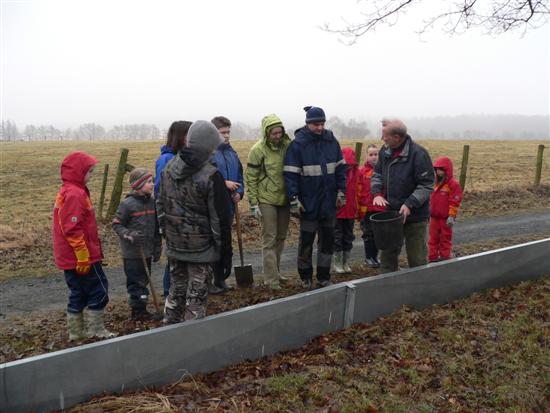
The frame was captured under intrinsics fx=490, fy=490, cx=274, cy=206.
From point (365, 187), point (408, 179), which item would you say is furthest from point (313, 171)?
point (365, 187)

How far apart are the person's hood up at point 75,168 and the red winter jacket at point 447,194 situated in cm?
463

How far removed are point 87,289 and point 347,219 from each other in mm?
3621

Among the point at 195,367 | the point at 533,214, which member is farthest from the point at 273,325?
the point at 533,214

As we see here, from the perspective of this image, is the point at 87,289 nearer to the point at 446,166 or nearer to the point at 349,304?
the point at 349,304

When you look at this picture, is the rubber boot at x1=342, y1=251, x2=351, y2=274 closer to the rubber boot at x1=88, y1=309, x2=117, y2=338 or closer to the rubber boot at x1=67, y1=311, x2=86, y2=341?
the rubber boot at x1=88, y1=309, x2=117, y2=338

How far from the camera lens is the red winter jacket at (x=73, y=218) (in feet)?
14.2

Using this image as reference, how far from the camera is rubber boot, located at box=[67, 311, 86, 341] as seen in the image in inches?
184

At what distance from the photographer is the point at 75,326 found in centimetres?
470

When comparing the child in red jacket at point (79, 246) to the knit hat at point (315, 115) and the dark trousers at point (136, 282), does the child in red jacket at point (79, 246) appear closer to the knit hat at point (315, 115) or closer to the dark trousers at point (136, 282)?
the dark trousers at point (136, 282)

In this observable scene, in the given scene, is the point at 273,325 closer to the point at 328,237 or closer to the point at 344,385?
the point at 344,385

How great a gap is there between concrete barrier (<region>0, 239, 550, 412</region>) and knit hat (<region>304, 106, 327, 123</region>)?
1.82m

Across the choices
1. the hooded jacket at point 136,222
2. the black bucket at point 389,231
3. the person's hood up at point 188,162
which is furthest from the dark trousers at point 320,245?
the person's hood up at point 188,162

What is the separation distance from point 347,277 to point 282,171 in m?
1.98

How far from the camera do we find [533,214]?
39.9 ft
